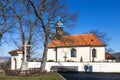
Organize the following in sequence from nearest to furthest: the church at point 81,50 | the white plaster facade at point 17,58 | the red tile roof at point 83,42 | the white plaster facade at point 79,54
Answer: the white plaster facade at point 17,58
the white plaster facade at point 79,54
the church at point 81,50
the red tile roof at point 83,42

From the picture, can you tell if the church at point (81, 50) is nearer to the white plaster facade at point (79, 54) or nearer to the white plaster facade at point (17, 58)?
the white plaster facade at point (79, 54)

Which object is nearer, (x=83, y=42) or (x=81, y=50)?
(x=81, y=50)

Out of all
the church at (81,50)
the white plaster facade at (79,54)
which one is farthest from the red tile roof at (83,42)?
the white plaster facade at (79,54)

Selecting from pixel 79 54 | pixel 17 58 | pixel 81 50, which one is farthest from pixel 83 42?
pixel 17 58

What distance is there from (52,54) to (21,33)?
79.3 ft

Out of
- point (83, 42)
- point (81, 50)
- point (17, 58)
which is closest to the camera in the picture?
point (17, 58)

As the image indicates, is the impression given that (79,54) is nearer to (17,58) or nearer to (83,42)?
(83,42)

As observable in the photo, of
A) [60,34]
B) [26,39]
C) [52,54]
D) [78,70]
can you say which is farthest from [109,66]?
[52,54]

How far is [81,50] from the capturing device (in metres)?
57.8

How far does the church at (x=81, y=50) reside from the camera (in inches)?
2243

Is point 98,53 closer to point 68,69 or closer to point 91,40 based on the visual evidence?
point 91,40

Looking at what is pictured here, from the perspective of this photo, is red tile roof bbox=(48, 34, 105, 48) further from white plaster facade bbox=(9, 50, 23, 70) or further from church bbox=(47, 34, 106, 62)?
white plaster facade bbox=(9, 50, 23, 70)

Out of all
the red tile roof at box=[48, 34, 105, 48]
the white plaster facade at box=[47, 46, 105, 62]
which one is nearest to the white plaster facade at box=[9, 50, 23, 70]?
the red tile roof at box=[48, 34, 105, 48]

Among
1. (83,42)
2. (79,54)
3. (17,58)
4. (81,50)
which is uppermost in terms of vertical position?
(83,42)
